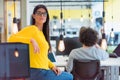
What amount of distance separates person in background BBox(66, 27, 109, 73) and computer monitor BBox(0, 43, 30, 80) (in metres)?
2.10

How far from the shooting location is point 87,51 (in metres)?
4.02

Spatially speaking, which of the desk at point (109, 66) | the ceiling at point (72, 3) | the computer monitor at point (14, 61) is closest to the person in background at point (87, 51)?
the desk at point (109, 66)

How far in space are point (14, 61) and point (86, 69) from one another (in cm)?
216

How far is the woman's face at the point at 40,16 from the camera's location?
285 cm

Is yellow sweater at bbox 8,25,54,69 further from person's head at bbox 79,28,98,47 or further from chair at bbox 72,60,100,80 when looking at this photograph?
person's head at bbox 79,28,98,47

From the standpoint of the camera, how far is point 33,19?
117 inches

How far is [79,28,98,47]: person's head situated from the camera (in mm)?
4091

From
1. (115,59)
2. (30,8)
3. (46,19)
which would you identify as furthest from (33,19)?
(30,8)

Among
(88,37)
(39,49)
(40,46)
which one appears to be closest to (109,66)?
(88,37)

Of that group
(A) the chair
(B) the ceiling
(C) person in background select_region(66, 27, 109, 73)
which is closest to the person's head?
(C) person in background select_region(66, 27, 109, 73)

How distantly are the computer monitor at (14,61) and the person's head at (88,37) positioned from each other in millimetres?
2218

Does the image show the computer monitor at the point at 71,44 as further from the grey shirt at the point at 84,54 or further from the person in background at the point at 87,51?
the grey shirt at the point at 84,54

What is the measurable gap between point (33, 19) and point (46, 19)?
0.13m

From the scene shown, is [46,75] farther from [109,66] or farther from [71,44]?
[71,44]
